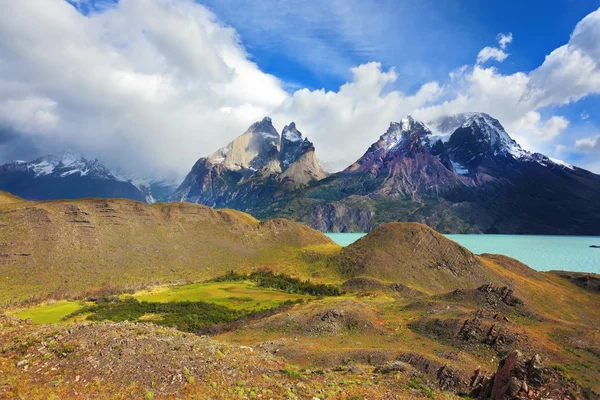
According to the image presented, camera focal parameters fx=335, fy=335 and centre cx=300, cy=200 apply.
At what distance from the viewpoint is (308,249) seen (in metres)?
127

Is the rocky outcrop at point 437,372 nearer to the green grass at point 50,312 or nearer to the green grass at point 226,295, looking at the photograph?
the green grass at point 226,295

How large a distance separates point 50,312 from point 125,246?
44.7 metres

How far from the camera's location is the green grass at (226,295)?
68.3 meters

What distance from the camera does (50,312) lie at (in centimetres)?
5706

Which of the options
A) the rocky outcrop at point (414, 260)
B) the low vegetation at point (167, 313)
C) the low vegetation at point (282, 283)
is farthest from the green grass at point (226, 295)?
the rocky outcrop at point (414, 260)

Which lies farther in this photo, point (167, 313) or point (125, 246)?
point (125, 246)

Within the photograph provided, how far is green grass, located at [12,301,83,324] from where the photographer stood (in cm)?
5244

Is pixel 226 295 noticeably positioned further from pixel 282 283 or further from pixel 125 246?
pixel 125 246

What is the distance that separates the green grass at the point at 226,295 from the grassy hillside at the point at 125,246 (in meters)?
10.6

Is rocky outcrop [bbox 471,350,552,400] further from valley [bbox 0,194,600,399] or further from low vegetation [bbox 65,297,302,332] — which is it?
low vegetation [bbox 65,297,302,332]

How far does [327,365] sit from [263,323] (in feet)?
63.3

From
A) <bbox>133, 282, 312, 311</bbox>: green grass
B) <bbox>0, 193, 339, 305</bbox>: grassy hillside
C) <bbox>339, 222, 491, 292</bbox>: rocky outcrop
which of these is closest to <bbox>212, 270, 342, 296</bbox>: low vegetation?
<bbox>133, 282, 312, 311</bbox>: green grass

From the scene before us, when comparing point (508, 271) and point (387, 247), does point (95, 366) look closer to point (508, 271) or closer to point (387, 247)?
point (387, 247)

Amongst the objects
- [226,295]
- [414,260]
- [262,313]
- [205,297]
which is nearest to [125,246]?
[205,297]
